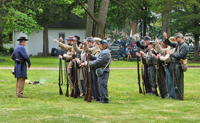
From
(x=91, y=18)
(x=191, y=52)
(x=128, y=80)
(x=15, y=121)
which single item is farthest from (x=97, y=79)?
(x=191, y=52)

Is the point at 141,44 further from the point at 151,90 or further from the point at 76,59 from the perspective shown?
the point at 76,59

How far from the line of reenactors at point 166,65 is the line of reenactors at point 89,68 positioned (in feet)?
5.98

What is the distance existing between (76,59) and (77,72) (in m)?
→ 0.80

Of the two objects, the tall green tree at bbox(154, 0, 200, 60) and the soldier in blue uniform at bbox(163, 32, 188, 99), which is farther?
the tall green tree at bbox(154, 0, 200, 60)

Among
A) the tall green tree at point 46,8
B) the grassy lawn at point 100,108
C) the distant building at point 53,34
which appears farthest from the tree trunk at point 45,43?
the grassy lawn at point 100,108

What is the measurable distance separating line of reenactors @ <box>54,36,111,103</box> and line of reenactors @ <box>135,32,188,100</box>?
1823mm

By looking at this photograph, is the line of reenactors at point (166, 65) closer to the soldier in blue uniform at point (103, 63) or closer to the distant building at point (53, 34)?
the soldier in blue uniform at point (103, 63)

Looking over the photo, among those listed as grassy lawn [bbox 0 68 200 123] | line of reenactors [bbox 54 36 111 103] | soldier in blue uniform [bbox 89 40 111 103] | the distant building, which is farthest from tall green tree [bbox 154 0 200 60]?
soldier in blue uniform [bbox 89 40 111 103]

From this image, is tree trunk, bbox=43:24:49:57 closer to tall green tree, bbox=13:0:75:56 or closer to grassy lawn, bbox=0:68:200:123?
tall green tree, bbox=13:0:75:56

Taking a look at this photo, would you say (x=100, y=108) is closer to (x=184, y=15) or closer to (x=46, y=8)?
(x=184, y=15)

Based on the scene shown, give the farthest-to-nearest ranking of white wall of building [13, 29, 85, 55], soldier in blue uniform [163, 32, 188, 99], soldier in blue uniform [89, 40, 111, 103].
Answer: white wall of building [13, 29, 85, 55] → soldier in blue uniform [163, 32, 188, 99] → soldier in blue uniform [89, 40, 111, 103]

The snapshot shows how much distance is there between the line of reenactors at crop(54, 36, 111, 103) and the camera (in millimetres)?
11781

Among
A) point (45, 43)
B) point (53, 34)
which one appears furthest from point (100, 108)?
point (53, 34)

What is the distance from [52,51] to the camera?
160 ft
